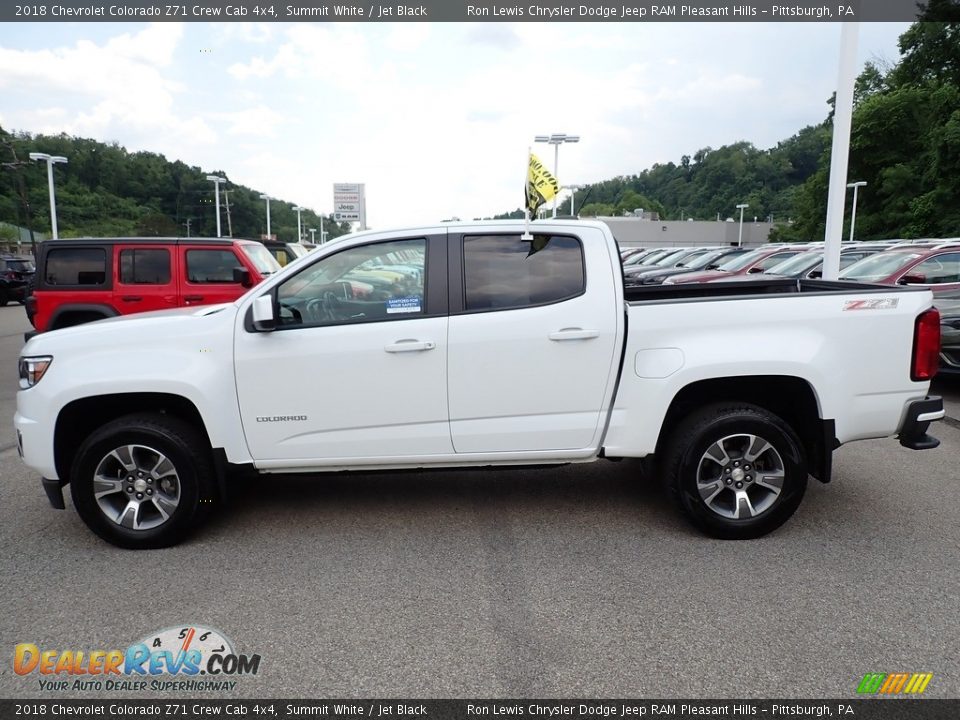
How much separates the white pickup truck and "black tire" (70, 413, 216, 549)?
0.04 feet

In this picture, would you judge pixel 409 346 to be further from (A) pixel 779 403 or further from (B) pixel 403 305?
(A) pixel 779 403

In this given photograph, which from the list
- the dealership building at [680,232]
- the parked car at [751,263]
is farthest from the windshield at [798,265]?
the dealership building at [680,232]

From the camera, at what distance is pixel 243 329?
4.13 m

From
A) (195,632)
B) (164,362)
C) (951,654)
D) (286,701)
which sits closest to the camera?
(286,701)

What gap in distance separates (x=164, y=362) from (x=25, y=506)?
1869 mm

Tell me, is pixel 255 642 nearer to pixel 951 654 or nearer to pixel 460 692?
pixel 460 692

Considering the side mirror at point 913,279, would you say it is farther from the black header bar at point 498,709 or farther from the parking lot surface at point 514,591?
the black header bar at point 498,709

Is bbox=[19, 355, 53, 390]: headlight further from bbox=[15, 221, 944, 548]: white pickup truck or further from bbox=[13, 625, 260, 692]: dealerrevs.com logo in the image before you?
bbox=[13, 625, 260, 692]: dealerrevs.com logo

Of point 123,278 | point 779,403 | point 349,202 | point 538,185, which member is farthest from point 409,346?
point 349,202

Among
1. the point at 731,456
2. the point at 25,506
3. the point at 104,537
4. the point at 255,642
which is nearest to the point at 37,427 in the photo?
the point at 104,537

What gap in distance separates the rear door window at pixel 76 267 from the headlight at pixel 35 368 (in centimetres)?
585

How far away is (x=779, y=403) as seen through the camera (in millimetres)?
4520

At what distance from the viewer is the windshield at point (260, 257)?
9781mm

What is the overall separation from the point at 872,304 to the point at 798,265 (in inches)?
449
